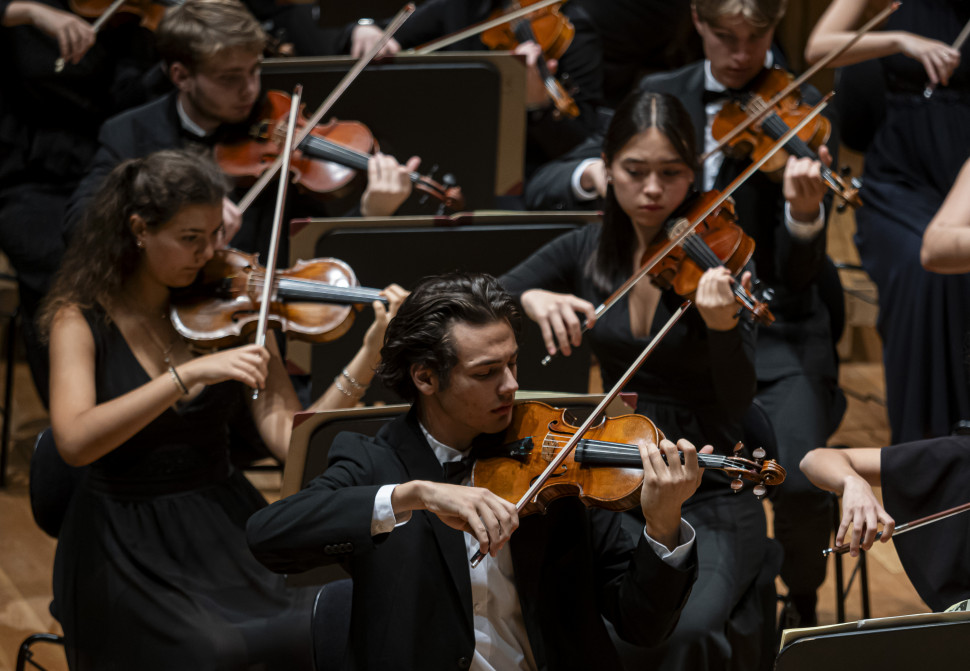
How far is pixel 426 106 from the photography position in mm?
2318

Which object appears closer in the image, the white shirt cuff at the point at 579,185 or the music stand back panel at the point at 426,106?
the music stand back panel at the point at 426,106

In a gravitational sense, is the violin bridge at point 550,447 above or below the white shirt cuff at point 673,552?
above

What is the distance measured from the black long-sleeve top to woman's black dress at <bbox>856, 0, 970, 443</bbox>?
23.3 inches

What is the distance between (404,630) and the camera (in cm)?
125

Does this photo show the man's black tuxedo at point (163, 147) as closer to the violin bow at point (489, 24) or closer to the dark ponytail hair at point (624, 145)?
the violin bow at point (489, 24)

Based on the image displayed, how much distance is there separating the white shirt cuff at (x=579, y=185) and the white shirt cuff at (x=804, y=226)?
449 mm

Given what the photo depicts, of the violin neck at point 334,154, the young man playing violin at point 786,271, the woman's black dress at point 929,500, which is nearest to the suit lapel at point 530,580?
the woman's black dress at point 929,500

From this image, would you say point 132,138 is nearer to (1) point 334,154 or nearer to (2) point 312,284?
(1) point 334,154

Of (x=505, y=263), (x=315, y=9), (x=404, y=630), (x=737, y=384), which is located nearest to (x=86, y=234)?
(x=505, y=263)

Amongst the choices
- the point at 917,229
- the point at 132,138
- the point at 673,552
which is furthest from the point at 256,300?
the point at 917,229

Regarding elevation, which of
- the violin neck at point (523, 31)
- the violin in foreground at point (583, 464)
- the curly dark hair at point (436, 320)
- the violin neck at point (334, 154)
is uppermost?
the violin neck at point (523, 31)

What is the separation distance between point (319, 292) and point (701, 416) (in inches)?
24.8

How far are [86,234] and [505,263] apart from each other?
27.0 inches

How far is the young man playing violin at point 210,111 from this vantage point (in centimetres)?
220
